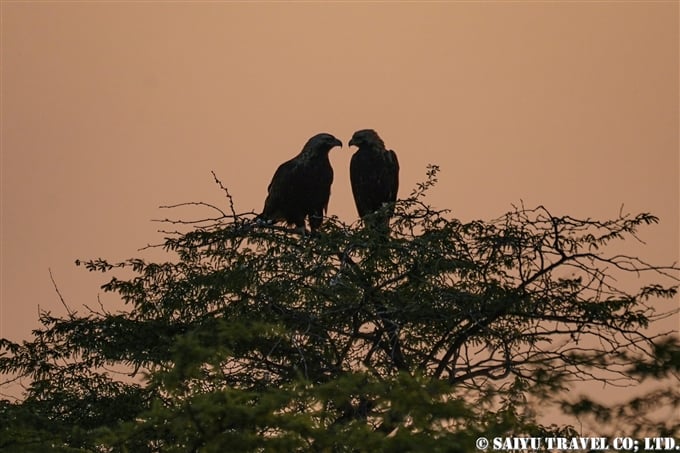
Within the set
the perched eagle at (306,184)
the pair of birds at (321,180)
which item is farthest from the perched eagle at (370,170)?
the perched eagle at (306,184)

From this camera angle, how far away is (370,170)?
712 inches

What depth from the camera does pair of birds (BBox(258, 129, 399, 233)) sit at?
17.6 m

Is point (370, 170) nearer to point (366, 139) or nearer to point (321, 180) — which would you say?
point (366, 139)

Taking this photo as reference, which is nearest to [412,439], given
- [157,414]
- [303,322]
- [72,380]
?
[157,414]

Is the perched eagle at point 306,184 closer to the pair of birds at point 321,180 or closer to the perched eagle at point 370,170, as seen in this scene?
the pair of birds at point 321,180

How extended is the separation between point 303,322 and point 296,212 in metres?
3.71

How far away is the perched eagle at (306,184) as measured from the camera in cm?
1753

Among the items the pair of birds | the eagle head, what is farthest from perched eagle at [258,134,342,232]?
the eagle head

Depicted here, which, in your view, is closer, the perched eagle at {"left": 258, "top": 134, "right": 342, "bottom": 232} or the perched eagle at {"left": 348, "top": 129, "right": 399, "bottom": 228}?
the perched eagle at {"left": 258, "top": 134, "right": 342, "bottom": 232}

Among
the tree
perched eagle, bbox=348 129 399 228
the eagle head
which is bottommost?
the tree

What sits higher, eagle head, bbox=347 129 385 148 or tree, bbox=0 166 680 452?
eagle head, bbox=347 129 385 148

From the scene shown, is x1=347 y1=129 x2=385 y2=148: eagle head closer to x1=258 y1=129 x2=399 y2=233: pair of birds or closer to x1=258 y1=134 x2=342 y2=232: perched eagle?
x1=258 y1=129 x2=399 y2=233: pair of birds

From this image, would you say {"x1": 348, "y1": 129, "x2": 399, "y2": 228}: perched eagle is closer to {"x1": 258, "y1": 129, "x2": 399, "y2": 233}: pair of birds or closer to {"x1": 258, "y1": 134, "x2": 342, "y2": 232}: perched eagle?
{"x1": 258, "y1": 129, "x2": 399, "y2": 233}: pair of birds

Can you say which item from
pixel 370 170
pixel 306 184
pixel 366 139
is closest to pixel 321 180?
pixel 306 184
